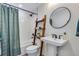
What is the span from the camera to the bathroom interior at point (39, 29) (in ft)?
5.18

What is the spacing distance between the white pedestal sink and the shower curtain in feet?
1.60

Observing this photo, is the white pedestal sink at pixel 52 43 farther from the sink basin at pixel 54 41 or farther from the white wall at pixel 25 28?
the white wall at pixel 25 28

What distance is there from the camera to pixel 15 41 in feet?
5.38

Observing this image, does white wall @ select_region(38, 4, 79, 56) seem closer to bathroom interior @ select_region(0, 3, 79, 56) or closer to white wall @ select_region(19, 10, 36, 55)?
bathroom interior @ select_region(0, 3, 79, 56)

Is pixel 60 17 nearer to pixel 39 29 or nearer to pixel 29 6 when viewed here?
pixel 39 29

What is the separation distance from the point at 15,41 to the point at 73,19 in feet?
3.39

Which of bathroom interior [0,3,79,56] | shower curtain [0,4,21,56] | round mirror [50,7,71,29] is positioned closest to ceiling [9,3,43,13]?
bathroom interior [0,3,79,56]

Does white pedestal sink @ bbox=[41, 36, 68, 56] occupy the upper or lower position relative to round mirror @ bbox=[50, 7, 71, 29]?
lower

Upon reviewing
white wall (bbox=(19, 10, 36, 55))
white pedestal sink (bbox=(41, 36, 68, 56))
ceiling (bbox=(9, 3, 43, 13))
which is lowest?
white pedestal sink (bbox=(41, 36, 68, 56))

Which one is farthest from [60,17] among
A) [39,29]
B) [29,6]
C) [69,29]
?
[29,6]

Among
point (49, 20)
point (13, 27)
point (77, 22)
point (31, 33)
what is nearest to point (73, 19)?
point (77, 22)

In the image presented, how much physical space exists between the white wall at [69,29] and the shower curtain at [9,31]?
0.44 m

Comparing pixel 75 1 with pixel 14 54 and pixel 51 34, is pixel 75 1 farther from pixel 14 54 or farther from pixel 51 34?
pixel 14 54

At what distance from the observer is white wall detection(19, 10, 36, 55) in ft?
A: 5.38
